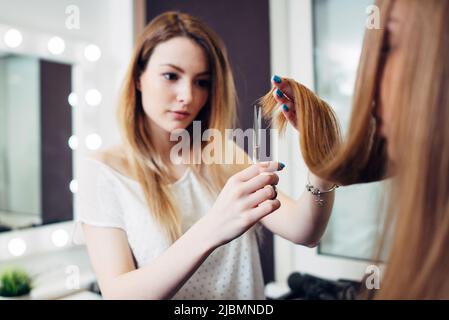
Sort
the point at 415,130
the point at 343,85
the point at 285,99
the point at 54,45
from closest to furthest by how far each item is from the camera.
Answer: the point at 415,130
the point at 285,99
the point at 343,85
the point at 54,45

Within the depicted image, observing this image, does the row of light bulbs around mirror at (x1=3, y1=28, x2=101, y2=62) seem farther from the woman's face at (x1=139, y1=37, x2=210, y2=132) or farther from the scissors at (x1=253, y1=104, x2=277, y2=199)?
the scissors at (x1=253, y1=104, x2=277, y2=199)

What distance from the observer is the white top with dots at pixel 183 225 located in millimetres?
559

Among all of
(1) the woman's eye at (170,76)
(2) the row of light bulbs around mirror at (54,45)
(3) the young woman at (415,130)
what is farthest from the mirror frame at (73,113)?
(3) the young woman at (415,130)

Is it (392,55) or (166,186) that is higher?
(392,55)

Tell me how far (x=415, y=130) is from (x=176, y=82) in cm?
32

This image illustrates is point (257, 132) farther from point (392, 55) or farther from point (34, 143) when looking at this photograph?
point (34, 143)

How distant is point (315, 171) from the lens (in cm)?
47

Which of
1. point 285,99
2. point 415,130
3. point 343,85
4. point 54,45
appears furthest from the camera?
point 54,45

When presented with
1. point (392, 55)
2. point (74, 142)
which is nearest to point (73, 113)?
point (74, 142)

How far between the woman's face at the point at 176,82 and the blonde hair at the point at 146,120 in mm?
10

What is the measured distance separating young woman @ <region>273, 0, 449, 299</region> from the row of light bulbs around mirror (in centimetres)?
55

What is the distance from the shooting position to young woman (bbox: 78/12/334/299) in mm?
538

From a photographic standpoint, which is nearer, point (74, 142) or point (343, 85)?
point (343, 85)

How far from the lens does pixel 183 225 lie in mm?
588
